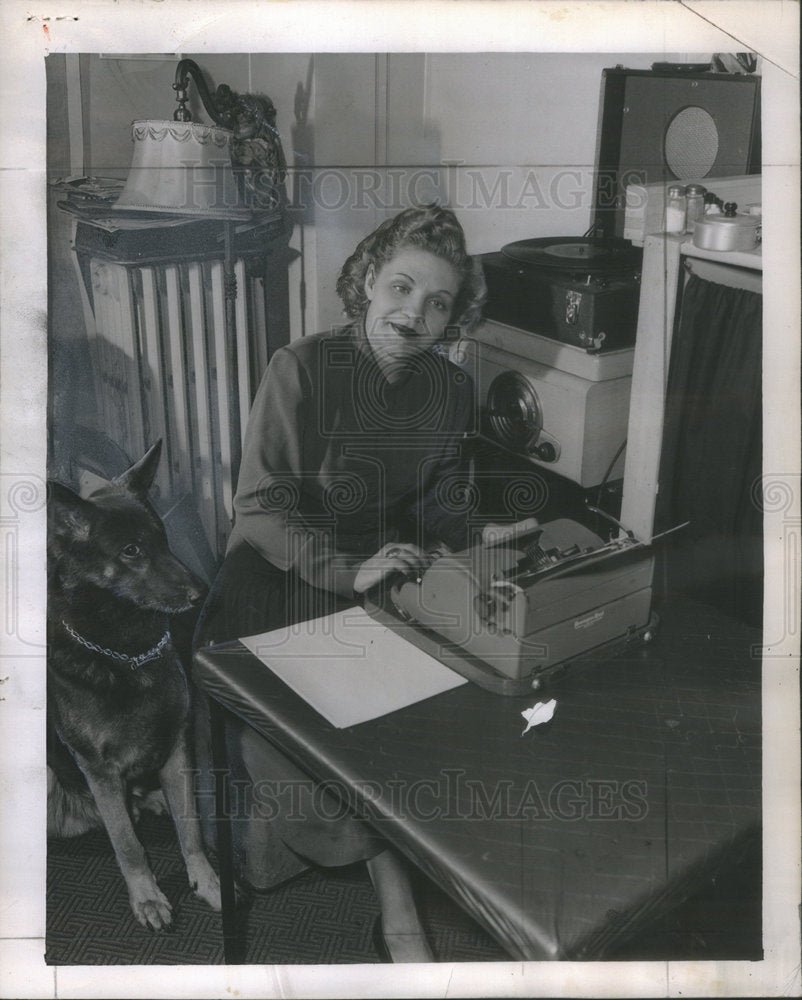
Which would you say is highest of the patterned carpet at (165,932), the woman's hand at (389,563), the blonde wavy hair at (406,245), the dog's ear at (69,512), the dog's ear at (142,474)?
the blonde wavy hair at (406,245)

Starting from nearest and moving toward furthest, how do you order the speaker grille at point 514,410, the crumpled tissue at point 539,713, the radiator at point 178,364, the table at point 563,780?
the table at point 563,780, the crumpled tissue at point 539,713, the radiator at point 178,364, the speaker grille at point 514,410

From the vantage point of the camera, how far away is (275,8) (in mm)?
1115

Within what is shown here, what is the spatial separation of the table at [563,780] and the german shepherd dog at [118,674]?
98 mm

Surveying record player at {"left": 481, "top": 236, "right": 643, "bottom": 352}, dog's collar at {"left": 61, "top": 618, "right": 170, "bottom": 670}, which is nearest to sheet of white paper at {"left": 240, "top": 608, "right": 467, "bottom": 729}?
dog's collar at {"left": 61, "top": 618, "right": 170, "bottom": 670}

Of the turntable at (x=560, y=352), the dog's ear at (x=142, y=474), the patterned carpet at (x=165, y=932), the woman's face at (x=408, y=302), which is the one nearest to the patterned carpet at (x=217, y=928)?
the patterned carpet at (x=165, y=932)

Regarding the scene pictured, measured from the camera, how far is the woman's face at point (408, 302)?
119 centimetres

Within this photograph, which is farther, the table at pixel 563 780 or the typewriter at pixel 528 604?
the typewriter at pixel 528 604

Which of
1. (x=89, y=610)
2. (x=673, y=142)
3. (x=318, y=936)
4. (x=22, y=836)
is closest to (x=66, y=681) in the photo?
(x=89, y=610)

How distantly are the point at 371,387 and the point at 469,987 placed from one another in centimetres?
83

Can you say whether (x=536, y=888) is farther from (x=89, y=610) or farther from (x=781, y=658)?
(x=89, y=610)

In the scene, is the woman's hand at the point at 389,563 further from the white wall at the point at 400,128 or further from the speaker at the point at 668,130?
the speaker at the point at 668,130

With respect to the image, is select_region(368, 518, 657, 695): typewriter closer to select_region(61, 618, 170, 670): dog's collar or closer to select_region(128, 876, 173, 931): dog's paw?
select_region(61, 618, 170, 670): dog's collar

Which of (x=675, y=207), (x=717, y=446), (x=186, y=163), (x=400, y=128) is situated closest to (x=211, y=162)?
(x=186, y=163)

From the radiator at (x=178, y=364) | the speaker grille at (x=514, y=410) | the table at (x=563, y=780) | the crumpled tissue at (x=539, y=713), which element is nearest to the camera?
the table at (x=563, y=780)
